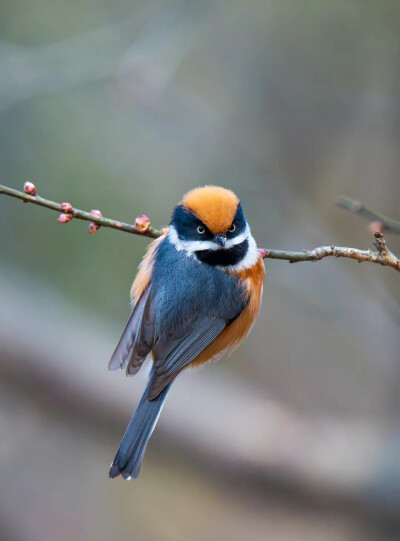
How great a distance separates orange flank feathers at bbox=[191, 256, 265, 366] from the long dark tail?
1.31 ft

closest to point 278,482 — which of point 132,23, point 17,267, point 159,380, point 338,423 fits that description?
point 338,423

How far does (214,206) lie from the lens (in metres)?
3.57

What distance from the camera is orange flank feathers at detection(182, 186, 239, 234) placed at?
3566 mm

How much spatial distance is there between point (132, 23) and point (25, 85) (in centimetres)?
104

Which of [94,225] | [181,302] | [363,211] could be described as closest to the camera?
[363,211]

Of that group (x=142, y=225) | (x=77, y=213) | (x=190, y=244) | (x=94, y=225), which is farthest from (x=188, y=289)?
(x=77, y=213)

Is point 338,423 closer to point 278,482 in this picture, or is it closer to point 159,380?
point 278,482

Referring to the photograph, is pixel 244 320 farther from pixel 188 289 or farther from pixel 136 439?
pixel 136 439

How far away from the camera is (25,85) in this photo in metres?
5.73

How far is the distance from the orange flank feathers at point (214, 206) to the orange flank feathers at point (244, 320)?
16.1 inches

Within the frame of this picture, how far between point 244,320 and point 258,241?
8.99ft

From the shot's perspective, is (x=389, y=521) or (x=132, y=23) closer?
(x=389, y=521)

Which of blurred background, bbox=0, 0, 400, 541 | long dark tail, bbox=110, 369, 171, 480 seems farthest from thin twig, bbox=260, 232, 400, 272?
blurred background, bbox=0, 0, 400, 541

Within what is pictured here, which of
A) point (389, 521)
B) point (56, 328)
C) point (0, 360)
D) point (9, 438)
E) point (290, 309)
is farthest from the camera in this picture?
point (290, 309)
